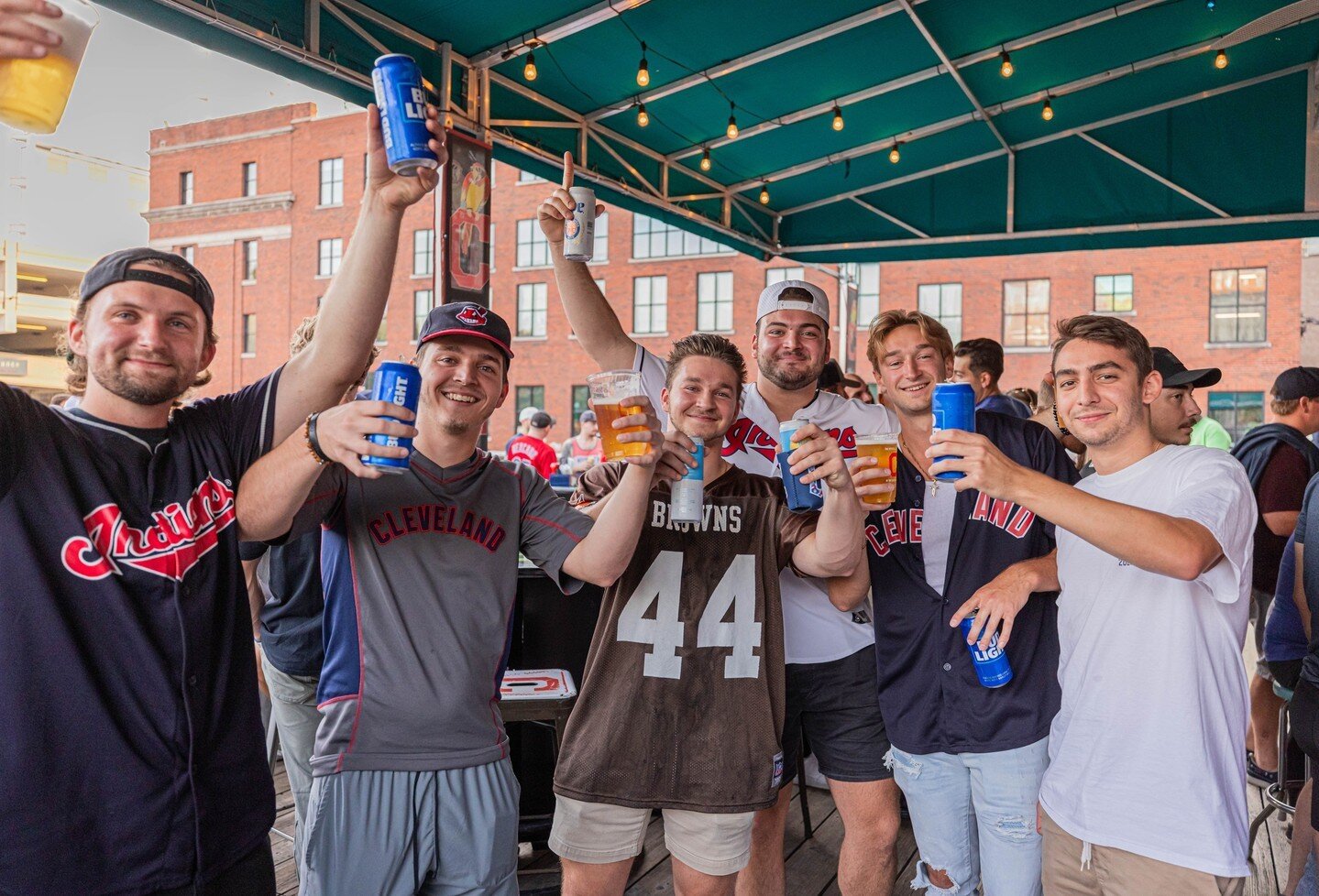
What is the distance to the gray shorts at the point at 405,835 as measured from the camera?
192 centimetres

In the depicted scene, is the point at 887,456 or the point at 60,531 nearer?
the point at 60,531

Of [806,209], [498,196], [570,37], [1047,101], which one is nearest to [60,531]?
[570,37]

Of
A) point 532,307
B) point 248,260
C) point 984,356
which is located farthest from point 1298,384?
point 248,260

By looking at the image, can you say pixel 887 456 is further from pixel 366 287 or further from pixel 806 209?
pixel 806 209

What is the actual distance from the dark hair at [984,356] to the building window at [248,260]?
30.2m

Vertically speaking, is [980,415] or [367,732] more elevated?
[980,415]

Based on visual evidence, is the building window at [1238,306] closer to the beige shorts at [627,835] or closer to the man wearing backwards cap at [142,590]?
the beige shorts at [627,835]

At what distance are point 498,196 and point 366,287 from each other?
27.5 metres

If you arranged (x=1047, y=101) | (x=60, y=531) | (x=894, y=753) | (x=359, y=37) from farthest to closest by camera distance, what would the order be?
(x=1047, y=101) → (x=359, y=37) → (x=894, y=753) → (x=60, y=531)

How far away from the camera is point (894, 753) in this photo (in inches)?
102

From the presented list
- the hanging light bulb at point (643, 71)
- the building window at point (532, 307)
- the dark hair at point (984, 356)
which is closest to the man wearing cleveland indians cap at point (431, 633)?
the dark hair at point (984, 356)

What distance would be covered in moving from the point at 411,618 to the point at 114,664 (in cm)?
60

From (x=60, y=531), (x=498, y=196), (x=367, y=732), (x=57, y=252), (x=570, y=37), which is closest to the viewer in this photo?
(x=60, y=531)

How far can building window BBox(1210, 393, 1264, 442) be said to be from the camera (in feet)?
68.7
